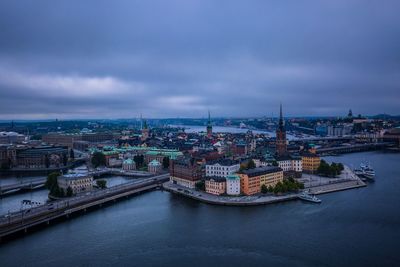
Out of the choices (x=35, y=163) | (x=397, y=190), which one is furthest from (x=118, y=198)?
(x=35, y=163)

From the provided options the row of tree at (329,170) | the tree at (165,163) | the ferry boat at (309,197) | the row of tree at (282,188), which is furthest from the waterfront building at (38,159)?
the ferry boat at (309,197)

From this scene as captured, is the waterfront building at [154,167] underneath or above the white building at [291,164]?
underneath

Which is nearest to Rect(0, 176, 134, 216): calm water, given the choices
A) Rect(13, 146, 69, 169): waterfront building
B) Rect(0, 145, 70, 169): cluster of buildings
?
Rect(13, 146, 69, 169): waterfront building

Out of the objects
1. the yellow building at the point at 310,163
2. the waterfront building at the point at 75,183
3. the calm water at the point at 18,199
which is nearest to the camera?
the calm water at the point at 18,199

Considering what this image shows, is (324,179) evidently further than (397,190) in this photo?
Yes

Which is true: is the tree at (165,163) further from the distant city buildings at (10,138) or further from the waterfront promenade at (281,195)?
the distant city buildings at (10,138)

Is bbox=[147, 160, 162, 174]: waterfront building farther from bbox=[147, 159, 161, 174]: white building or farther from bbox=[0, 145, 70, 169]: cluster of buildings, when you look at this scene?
bbox=[0, 145, 70, 169]: cluster of buildings

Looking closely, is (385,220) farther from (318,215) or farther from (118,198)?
(118,198)
